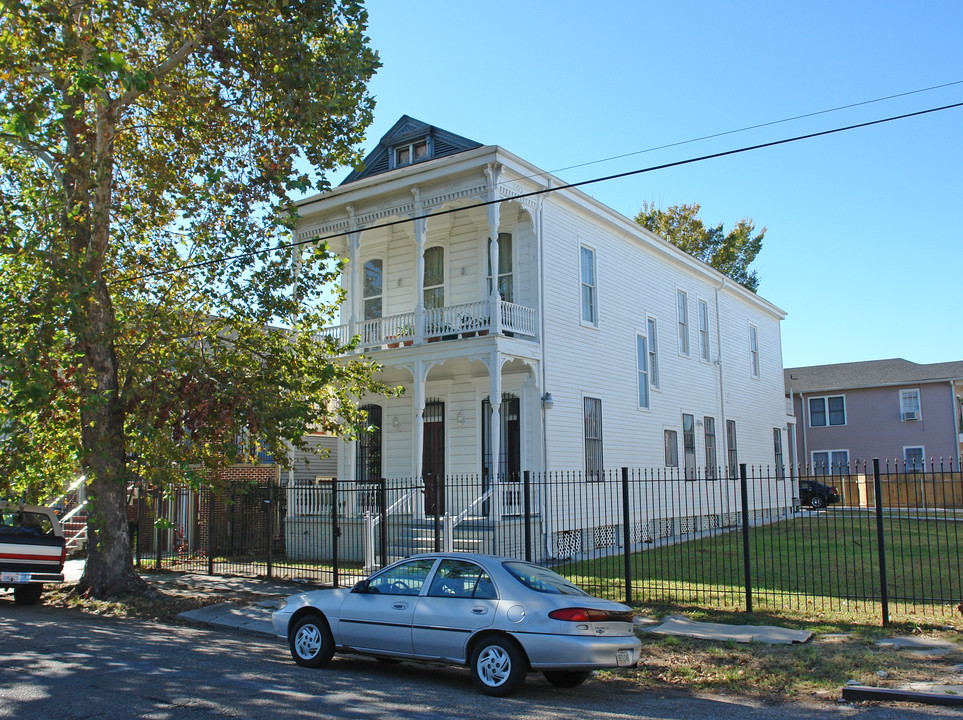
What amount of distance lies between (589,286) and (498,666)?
1514 cm

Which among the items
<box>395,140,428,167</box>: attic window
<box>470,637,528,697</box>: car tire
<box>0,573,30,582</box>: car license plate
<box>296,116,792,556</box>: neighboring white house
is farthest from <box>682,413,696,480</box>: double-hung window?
<box>470,637,528,697</box>: car tire

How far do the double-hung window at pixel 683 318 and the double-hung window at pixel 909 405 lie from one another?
21056mm

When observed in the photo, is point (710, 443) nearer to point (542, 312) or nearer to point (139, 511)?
point (542, 312)

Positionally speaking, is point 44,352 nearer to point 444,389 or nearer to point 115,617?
point 115,617

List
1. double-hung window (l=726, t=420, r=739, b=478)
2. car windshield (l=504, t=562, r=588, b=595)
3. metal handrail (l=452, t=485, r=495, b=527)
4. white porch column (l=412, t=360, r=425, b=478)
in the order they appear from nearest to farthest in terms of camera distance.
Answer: car windshield (l=504, t=562, r=588, b=595) < metal handrail (l=452, t=485, r=495, b=527) < white porch column (l=412, t=360, r=425, b=478) < double-hung window (l=726, t=420, r=739, b=478)

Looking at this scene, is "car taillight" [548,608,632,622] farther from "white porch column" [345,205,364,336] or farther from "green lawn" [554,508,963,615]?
"white porch column" [345,205,364,336]

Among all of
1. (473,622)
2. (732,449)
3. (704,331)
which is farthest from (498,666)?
(732,449)

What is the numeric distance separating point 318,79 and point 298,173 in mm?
1817

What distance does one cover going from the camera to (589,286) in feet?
72.7

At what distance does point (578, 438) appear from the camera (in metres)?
20.8

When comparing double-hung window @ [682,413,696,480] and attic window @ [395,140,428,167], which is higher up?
attic window @ [395,140,428,167]

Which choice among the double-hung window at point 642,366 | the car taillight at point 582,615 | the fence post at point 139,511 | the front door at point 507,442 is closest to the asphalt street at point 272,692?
the car taillight at point 582,615

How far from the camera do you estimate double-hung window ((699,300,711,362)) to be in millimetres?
28047

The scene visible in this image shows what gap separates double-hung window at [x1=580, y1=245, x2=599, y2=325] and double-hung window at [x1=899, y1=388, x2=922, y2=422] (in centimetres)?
2729
